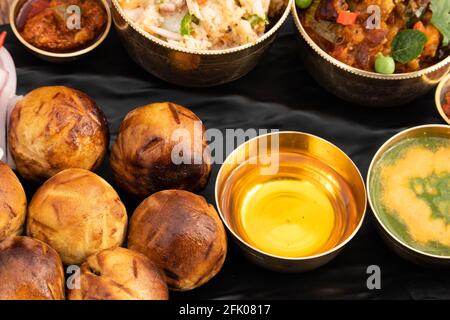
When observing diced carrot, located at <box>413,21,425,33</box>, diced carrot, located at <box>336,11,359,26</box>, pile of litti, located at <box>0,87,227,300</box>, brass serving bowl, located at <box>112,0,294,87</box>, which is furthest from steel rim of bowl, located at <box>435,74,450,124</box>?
pile of litti, located at <box>0,87,227,300</box>

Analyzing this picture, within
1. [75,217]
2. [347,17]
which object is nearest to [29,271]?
[75,217]

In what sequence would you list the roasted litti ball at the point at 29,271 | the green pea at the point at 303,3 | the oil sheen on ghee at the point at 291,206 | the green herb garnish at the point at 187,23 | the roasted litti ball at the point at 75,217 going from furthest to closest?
1. the green pea at the point at 303,3
2. the green herb garnish at the point at 187,23
3. the oil sheen on ghee at the point at 291,206
4. the roasted litti ball at the point at 75,217
5. the roasted litti ball at the point at 29,271

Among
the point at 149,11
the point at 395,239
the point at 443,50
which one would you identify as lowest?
the point at 395,239

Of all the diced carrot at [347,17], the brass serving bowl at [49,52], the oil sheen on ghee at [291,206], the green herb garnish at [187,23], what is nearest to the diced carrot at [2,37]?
the brass serving bowl at [49,52]

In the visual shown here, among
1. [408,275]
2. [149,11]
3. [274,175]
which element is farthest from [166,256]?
Answer: [149,11]

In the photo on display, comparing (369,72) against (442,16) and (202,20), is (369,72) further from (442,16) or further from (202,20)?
(202,20)

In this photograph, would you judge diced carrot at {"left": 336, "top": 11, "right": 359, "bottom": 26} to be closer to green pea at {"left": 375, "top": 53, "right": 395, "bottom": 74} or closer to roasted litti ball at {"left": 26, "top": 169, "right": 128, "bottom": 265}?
green pea at {"left": 375, "top": 53, "right": 395, "bottom": 74}

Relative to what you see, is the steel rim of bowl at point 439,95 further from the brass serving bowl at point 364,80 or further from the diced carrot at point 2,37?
the diced carrot at point 2,37
